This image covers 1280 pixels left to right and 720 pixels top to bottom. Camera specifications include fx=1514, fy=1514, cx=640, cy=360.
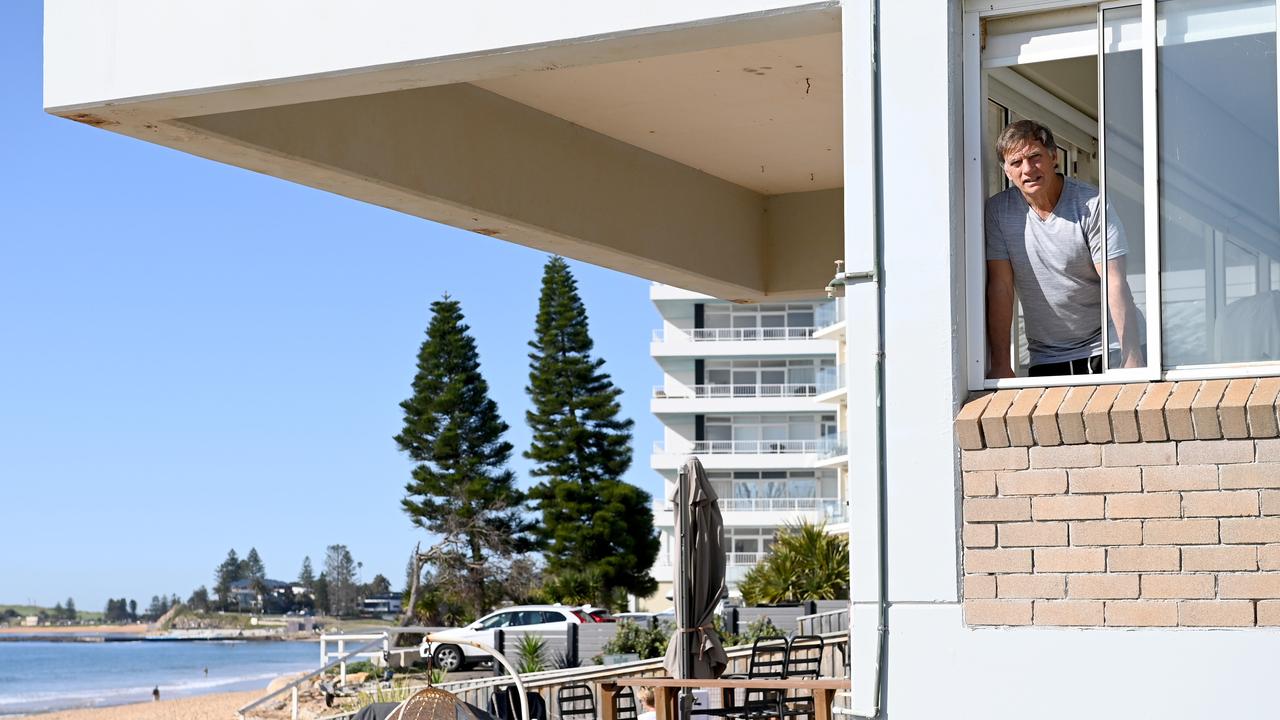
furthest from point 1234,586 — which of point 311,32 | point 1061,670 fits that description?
point 311,32

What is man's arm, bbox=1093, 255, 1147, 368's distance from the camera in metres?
4.78

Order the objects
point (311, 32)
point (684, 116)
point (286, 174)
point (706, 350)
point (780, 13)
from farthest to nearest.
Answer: point (706, 350) < point (684, 116) < point (286, 174) < point (311, 32) < point (780, 13)

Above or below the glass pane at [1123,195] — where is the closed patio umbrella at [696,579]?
below

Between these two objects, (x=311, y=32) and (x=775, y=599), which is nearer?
(x=311, y=32)

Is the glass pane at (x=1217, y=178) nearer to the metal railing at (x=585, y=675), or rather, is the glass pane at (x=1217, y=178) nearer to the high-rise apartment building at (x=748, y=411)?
the metal railing at (x=585, y=675)

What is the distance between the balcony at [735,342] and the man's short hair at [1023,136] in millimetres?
64240

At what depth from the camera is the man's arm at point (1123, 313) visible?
15.7ft

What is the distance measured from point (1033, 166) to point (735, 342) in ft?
212

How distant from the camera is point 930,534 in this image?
15.9 ft

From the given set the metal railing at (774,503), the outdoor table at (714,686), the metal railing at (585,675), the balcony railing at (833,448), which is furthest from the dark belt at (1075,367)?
the metal railing at (774,503)

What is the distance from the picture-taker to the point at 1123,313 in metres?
4.82

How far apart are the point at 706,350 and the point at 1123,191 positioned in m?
64.8

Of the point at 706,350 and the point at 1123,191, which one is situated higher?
the point at 706,350

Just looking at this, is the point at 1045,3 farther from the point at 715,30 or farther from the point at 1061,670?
the point at 1061,670
